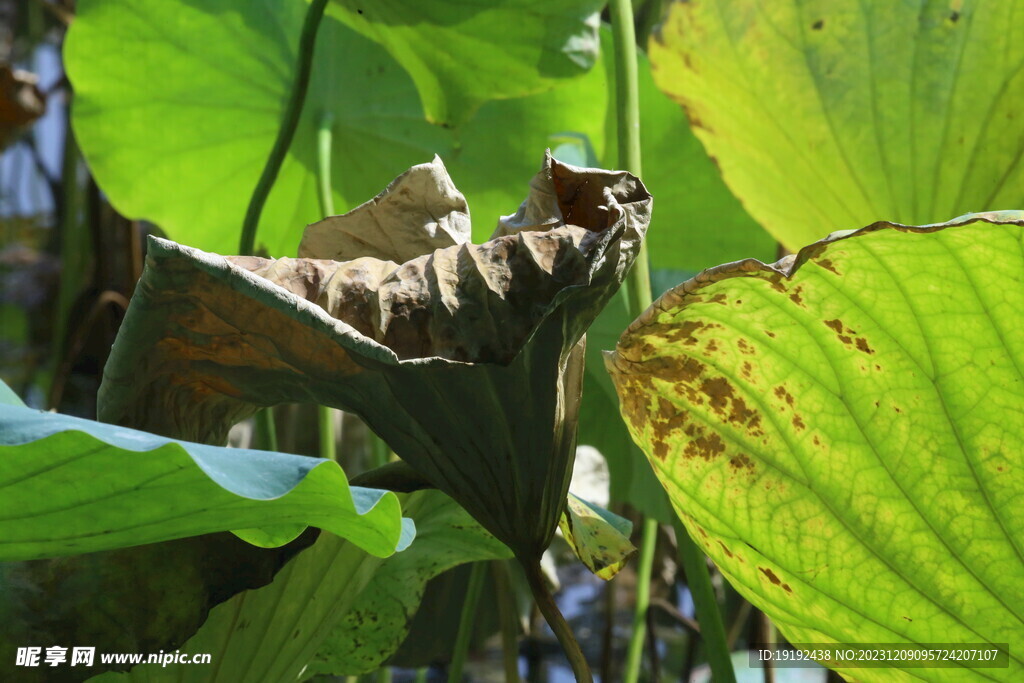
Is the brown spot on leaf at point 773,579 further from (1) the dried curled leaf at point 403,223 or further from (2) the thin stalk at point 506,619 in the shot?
(2) the thin stalk at point 506,619

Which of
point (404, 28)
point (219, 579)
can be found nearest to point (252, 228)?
point (404, 28)

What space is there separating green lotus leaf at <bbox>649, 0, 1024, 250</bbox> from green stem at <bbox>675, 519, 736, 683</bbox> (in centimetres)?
30

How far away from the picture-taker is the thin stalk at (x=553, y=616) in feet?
1.18

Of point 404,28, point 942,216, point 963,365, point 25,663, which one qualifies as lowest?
point 25,663

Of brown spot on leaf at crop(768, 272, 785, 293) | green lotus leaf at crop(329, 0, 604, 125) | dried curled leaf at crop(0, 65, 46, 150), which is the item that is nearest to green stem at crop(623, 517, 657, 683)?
green lotus leaf at crop(329, 0, 604, 125)

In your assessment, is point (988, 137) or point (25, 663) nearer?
point (25, 663)

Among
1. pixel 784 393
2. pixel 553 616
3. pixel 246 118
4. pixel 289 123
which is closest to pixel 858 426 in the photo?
pixel 784 393

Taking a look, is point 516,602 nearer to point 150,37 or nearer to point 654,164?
point 654,164

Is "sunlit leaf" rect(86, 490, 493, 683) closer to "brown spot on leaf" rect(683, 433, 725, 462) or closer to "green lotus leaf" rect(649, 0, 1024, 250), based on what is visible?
"brown spot on leaf" rect(683, 433, 725, 462)

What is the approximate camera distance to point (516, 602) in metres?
0.96

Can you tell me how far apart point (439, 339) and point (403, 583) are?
28 cm

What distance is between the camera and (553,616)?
14.6 inches

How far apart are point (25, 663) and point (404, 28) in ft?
1.64

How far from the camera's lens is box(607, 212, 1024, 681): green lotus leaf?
34cm
